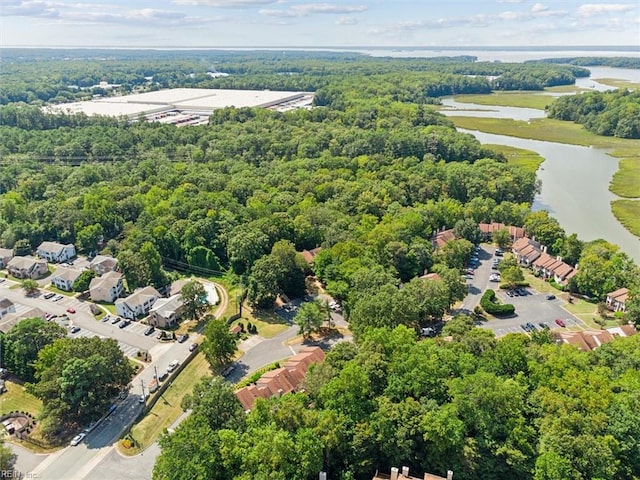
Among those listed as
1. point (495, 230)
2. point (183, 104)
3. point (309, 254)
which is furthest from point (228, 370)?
point (183, 104)

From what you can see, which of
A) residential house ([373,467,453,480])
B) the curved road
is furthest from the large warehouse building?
residential house ([373,467,453,480])

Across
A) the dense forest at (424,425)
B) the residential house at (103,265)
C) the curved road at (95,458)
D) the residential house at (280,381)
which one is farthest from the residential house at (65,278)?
the dense forest at (424,425)

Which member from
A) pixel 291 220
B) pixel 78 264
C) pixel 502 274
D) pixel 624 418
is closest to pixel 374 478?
pixel 624 418

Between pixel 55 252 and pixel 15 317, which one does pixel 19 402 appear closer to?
pixel 15 317

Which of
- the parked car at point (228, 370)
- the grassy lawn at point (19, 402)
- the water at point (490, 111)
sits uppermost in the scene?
the water at point (490, 111)

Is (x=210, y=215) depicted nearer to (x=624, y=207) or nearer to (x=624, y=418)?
(x=624, y=418)

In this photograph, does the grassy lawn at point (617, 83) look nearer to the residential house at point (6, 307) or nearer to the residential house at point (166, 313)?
the residential house at point (166, 313)
